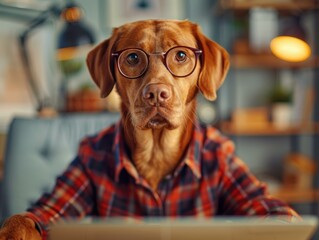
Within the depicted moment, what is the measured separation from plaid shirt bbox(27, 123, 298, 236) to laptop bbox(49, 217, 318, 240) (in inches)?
6.0

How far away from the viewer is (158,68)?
1.59ft

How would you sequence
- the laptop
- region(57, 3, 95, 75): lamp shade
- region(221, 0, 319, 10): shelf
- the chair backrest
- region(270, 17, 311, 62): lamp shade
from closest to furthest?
the laptop, the chair backrest, region(57, 3, 95, 75): lamp shade, region(270, 17, 311, 62): lamp shade, region(221, 0, 319, 10): shelf

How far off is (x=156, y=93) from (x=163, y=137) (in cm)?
12

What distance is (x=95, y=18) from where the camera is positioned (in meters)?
2.45

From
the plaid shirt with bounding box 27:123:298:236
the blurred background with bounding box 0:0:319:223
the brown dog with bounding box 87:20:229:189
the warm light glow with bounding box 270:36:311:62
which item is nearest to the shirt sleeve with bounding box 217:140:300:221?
the plaid shirt with bounding box 27:123:298:236

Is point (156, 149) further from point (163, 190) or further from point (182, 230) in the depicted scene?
point (182, 230)

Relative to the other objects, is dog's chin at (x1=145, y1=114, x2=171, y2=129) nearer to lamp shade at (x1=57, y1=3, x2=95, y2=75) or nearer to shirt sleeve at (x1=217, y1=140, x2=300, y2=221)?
shirt sleeve at (x1=217, y1=140, x2=300, y2=221)

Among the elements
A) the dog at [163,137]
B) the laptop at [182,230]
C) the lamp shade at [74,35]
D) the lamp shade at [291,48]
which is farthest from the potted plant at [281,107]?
the laptop at [182,230]

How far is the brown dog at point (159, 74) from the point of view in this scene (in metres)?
0.49

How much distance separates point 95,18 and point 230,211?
77.8 inches

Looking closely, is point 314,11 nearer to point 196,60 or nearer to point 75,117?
point 75,117

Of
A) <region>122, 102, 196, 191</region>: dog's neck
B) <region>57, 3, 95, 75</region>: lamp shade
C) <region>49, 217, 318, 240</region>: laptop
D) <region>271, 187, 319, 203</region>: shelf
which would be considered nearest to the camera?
<region>49, 217, 318, 240</region>: laptop

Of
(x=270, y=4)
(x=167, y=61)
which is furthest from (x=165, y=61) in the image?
(x=270, y=4)

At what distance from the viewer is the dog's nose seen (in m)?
0.48
